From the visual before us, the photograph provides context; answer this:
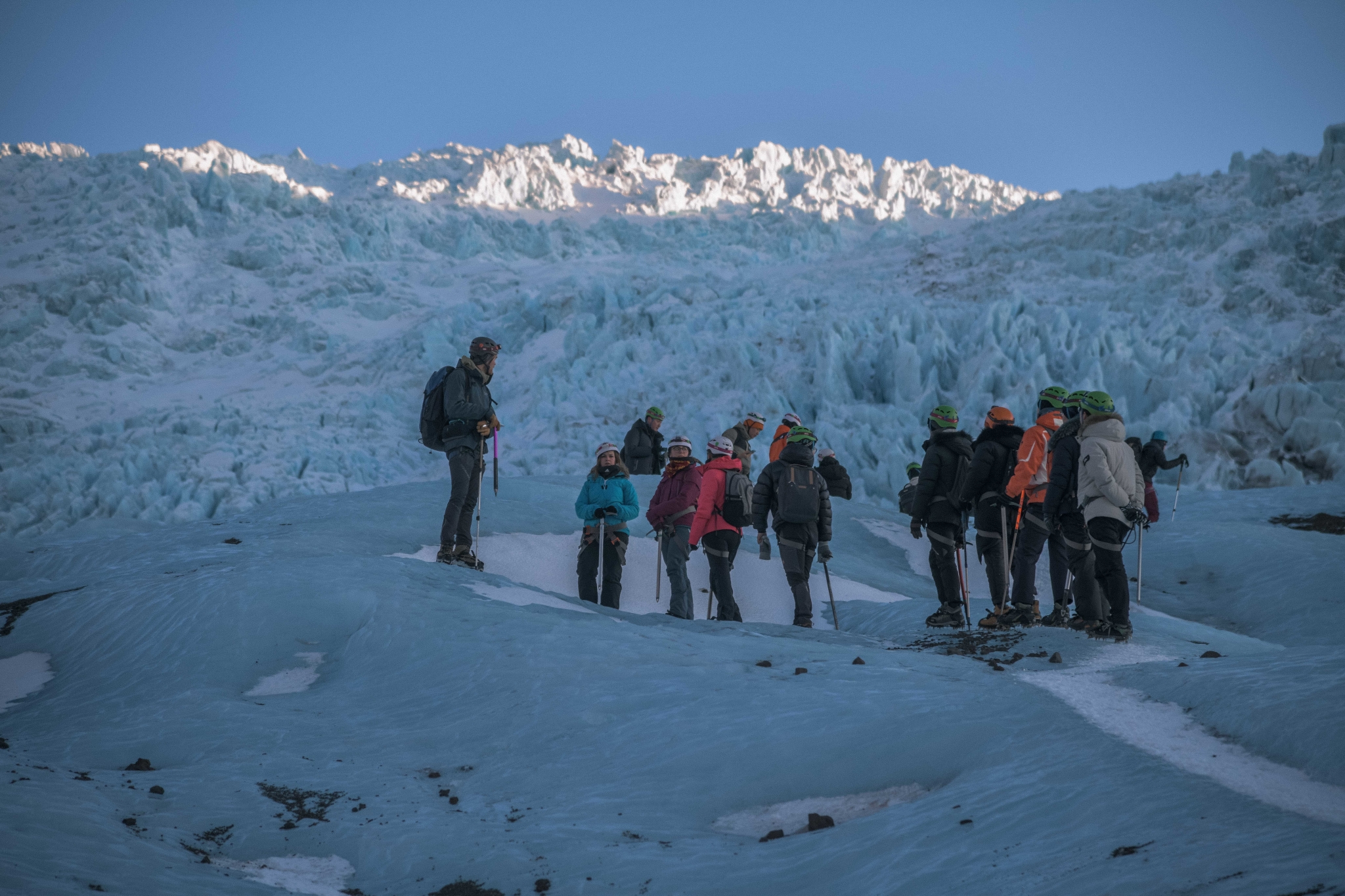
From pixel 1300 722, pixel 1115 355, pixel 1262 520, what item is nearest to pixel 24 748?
pixel 1300 722

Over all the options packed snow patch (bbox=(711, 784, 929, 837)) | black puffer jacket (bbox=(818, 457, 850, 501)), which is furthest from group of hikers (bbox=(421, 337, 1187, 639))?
packed snow patch (bbox=(711, 784, 929, 837))

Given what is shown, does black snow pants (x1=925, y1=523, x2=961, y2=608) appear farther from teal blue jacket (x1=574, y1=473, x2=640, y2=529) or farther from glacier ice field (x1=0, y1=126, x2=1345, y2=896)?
teal blue jacket (x1=574, y1=473, x2=640, y2=529)

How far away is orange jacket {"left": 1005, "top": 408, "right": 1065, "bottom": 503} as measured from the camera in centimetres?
629

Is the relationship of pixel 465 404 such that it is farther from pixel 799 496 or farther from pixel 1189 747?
pixel 1189 747

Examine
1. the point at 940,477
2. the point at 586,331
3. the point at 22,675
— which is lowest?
the point at 22,675

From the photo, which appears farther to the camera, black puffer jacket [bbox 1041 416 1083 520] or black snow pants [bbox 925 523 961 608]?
black snow pants [bbox 925 523 961 608]

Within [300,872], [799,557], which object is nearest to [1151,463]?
[799,557]

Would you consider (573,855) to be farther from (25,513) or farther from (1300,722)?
(25,513)

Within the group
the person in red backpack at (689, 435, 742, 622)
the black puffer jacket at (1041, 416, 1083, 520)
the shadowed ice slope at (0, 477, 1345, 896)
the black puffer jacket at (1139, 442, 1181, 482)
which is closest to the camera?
the shadowed ice slope at (0, 477, 1345, 896)

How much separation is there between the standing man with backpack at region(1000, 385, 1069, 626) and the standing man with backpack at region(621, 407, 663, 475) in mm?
5110

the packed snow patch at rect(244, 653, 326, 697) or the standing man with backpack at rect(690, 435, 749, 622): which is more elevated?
the standing man with backpack at rect(690, 435, 749, 622)

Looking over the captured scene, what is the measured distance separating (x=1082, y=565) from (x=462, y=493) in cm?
448

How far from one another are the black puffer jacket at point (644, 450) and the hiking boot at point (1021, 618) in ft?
17.2

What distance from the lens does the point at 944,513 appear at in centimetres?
683
